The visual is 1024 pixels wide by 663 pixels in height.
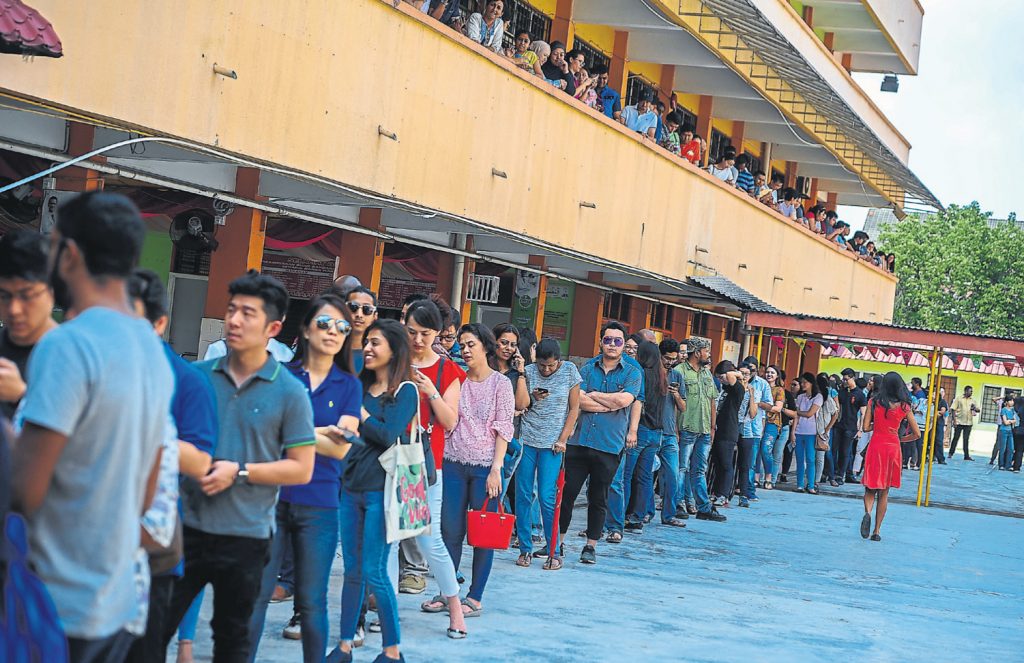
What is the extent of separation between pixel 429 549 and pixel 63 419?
4583 millimetres

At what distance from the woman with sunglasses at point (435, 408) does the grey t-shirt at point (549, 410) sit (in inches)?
107

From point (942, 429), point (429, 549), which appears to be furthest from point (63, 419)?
point (942, 429)

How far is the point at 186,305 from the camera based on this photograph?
16750 millimetres

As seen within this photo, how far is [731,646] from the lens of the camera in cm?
846

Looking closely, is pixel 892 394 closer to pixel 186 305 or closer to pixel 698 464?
pixel 698 464

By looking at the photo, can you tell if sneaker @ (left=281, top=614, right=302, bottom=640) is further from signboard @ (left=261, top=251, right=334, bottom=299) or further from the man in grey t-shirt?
signboard @ (left=261, top=251, right=334, bottom=299)

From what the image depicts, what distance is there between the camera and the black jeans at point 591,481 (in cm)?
1126

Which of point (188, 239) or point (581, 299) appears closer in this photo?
point (188, 239)

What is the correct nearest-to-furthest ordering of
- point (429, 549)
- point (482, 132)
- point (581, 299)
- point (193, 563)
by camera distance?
1. point (193, 563)
2. point (429, 549)
3. point (482, 132)
4. point (581, 299)

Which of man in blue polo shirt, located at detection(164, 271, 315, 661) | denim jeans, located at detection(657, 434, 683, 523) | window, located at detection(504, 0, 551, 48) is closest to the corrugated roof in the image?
window, located at detection(504, 0, 551, 48)

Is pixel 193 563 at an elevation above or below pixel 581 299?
below

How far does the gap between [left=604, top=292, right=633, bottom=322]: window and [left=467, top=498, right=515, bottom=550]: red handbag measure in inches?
630

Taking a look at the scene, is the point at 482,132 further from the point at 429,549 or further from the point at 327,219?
the point at 429,549

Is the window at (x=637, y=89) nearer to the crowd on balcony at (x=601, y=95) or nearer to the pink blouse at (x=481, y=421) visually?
the crowd on balcony at (x=601, y=95)
